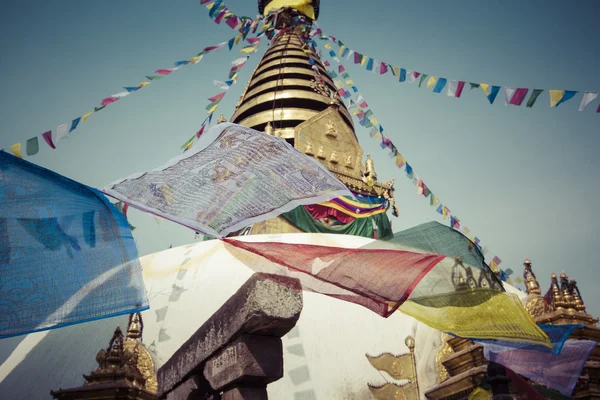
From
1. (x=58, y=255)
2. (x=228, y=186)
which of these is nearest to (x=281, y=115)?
(x=228, y=186)

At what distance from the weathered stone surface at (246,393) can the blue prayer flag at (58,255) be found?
2.62ft

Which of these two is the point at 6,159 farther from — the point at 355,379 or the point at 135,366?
the point at 355,379

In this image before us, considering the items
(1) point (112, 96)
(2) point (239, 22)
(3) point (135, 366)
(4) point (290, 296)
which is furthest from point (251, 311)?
(2) point (239, 22)

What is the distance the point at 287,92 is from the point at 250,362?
39.6ft

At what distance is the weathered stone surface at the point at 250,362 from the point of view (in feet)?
9.23

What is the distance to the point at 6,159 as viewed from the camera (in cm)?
316

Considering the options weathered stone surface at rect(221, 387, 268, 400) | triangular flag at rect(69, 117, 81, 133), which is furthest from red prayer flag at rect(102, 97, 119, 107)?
weathered stone surface at rect(221, 387, 268, 400)

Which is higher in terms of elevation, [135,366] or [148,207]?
[148,207]

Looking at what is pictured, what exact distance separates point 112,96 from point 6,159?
616 cm

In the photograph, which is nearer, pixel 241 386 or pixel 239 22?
pixel 241 386

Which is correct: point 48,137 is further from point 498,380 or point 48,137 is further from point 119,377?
point 498,380

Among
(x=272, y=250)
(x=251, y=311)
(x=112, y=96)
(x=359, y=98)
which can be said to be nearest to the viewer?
(x=251, y=311)

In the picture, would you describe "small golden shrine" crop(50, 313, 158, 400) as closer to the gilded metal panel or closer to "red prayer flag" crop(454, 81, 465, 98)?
"red prayer flag" crop(454, 81, 465, 98)

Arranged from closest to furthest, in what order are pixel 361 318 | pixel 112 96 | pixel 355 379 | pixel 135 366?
pixel 135 366, pixel 355 379, pixel 361 318, pixel 112 96
